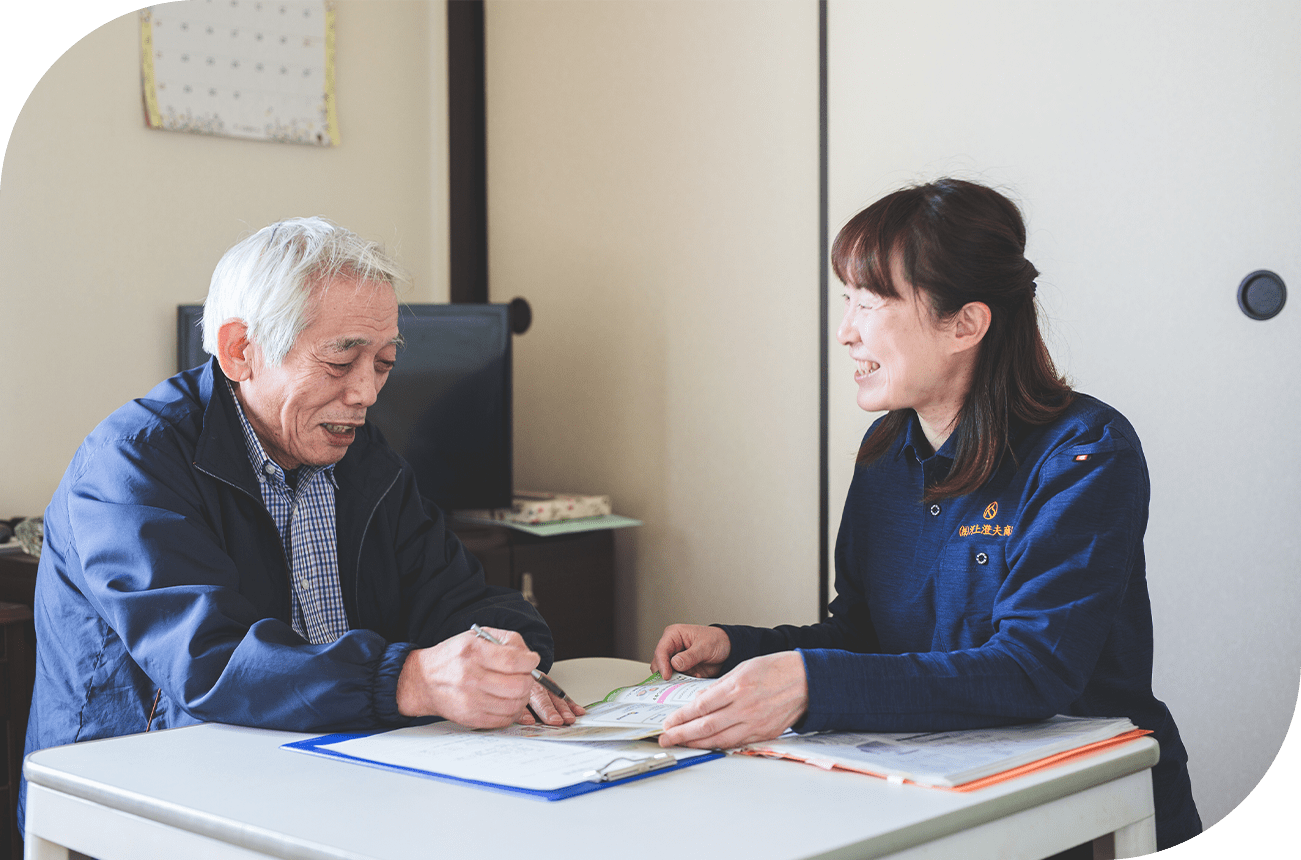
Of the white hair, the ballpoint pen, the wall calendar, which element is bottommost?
the ballpoint pen

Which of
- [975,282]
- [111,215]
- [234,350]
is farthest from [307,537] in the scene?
[111,215]

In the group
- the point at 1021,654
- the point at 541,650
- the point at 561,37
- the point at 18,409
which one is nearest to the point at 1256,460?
the point at 1021,654

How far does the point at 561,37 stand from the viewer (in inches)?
126

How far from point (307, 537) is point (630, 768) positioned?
0.72m

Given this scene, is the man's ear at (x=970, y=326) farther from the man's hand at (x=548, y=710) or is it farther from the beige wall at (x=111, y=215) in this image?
the beige wall at (x=111, y=215)

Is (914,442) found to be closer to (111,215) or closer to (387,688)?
(387,688)

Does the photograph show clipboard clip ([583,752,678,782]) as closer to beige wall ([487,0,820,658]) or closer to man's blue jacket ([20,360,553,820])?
man's blue jacket ([20,360,553,820])

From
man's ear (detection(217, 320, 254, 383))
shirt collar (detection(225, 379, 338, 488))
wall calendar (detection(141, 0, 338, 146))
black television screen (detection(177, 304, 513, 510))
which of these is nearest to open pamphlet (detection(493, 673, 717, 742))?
shirt collar (detection(225, 379, 338, 488))

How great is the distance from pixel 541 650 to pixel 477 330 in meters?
1.46

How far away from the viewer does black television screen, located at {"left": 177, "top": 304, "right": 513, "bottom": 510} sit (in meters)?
2.75

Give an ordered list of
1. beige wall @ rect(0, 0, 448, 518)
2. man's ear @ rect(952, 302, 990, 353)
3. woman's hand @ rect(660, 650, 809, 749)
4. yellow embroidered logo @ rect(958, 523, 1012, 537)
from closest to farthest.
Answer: woman's hand @ rect(660, 650, 809, 749)
yellow embroidered logo @ rect(958, 523, 1012, 537)
man's ear @ rect(952, 302, 990, 353)
beige wall @ rect(0, 0, 448, 518)

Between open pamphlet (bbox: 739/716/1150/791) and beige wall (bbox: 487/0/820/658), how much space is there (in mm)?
1545

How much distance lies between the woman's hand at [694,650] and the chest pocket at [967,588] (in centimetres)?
27

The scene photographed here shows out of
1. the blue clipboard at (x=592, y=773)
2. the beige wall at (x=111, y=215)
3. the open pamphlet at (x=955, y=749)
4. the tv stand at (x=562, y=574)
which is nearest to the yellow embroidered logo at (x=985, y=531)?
the open pamphlet at (x=955, y=749)
